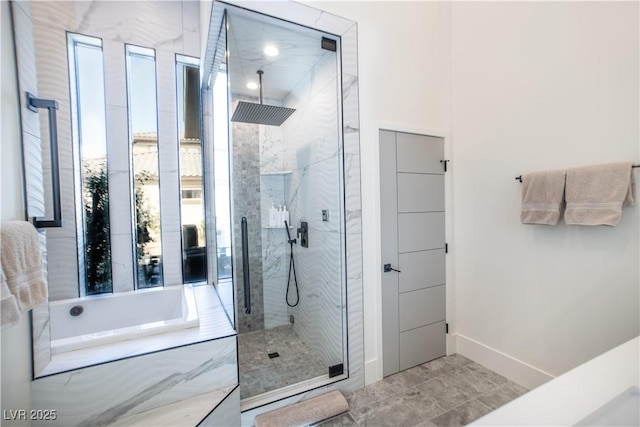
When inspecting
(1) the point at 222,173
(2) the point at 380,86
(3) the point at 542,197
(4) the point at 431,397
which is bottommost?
(4) the point at 431,397

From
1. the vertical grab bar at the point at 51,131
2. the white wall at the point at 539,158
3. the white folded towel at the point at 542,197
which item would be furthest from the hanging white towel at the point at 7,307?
the white wall at the point at 539,158

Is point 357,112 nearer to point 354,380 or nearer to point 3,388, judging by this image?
point 354,380

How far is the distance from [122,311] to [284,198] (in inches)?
73.3

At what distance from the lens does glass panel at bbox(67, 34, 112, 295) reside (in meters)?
2.42

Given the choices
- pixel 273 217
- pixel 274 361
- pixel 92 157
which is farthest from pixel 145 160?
pixel 274 361

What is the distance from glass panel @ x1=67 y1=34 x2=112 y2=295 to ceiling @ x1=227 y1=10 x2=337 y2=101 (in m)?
1.33

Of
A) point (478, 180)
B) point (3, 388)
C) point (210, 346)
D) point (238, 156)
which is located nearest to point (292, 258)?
point (238, 156)

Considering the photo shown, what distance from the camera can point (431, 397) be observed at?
2.00 metres

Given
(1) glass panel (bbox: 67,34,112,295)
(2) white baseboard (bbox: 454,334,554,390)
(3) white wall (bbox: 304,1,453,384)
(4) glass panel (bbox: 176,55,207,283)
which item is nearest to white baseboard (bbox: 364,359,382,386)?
(3) white wall (bbox: 304,1,453,384)

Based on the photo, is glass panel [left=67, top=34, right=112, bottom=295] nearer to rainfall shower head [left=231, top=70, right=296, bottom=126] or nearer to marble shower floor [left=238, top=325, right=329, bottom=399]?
rainfall shower head [left=231, top=70, right=296, bottom=126]

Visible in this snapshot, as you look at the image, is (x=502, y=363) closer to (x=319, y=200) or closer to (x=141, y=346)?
(x=319, y=200)

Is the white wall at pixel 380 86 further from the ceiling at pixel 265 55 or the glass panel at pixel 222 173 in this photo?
the glass panel at pixel 222 173

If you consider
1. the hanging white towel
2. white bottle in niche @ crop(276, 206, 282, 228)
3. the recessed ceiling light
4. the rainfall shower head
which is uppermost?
the recessed ceiling light

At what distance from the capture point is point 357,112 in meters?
2.08
